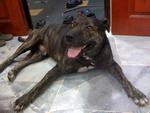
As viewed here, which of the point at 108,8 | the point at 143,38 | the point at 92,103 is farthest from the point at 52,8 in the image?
the point at 92,103

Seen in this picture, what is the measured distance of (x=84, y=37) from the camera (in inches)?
72.2

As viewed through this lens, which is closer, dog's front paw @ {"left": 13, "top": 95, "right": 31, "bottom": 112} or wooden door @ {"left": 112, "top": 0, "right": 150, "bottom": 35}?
dog's front paw @ {"left": 13, "top": 95, "right": 31, "bottom": 112}

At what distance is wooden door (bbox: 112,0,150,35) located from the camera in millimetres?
2443

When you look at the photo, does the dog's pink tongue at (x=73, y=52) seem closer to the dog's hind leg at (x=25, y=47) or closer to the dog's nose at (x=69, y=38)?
the dog's nose at (x=69, y=38)

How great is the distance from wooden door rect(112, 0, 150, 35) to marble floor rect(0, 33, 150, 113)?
0.61 ft

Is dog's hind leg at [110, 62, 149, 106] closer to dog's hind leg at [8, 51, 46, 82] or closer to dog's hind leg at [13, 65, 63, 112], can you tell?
dog's hind leg at [13, 65, 63, 112]

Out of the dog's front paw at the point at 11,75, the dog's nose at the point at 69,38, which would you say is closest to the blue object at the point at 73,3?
the dog's front paw at the point at 11,75

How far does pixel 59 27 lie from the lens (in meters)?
2.29

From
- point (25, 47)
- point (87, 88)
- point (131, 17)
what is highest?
point (131, 17)

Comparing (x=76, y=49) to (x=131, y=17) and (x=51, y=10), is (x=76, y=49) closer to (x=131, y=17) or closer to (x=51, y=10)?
(x=131, y=17)

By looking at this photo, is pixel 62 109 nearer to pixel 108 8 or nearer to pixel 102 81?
pixel 102 81

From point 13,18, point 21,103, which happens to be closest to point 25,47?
point 13,18

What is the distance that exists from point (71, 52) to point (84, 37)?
6.4 inches

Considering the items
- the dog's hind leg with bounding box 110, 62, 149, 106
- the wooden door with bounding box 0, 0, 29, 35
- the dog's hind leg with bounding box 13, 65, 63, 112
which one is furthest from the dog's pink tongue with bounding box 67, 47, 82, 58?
the wooden door with bounding box 0, 0, 29, 35
